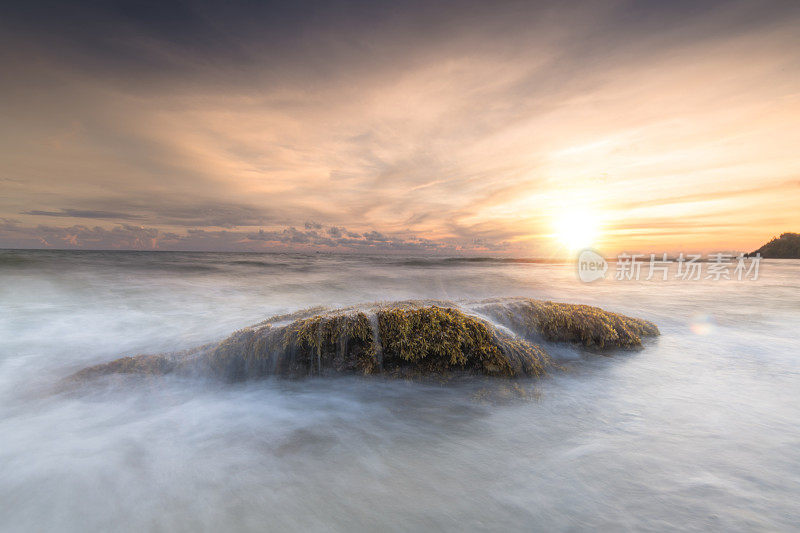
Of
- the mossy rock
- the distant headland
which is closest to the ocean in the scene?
the mossy rock

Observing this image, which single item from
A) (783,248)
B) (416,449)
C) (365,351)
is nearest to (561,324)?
(365,351)

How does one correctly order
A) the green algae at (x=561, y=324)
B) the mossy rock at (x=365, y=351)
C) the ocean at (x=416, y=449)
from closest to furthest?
the ocean at (x=416, y=449) < the mossy rock at (x=365, y=351) < the green algae at (x=561, y=324)

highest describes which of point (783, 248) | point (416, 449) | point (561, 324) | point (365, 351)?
point (783, 248)

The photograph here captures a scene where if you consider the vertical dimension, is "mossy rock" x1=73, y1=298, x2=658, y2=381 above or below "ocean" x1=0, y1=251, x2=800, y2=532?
above

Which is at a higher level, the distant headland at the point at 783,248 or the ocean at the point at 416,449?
the distant headland at the point at 783,248

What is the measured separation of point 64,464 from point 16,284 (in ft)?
55.7

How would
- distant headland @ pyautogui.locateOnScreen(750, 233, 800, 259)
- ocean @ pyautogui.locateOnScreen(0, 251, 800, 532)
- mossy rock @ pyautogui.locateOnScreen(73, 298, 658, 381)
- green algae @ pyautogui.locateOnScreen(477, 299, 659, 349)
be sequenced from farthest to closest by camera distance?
distant headland @ pyautogui.locateOnScreen(750, 233, 800, 259)
green algae @ pyautogui.locateOnScreen(477, 299, 659, 349)
mossy rock @ pyautogui.locateOnScreen(73, 298, 658, 381)
ocean @ pyautogui.locateOnScreen(0, 251, 800, 532)

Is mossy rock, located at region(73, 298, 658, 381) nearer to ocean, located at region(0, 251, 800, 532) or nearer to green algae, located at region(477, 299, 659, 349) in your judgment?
ocean, located at region(0, 251, 800, 532)

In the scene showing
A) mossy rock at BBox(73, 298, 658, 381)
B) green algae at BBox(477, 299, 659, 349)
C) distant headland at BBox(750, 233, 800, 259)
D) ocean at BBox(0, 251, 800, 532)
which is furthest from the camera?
distant headland at BBox(750, 233, 800, 259)

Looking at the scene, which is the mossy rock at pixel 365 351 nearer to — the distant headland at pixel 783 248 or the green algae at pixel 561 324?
the green algae at pixel 561 324

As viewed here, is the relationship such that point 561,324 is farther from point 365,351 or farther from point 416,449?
point 416,449

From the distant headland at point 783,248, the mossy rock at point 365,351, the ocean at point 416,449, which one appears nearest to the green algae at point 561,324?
the ocean at point 416,449

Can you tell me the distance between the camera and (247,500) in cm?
252

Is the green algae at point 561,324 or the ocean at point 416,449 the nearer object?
the ocean at point 416,449
